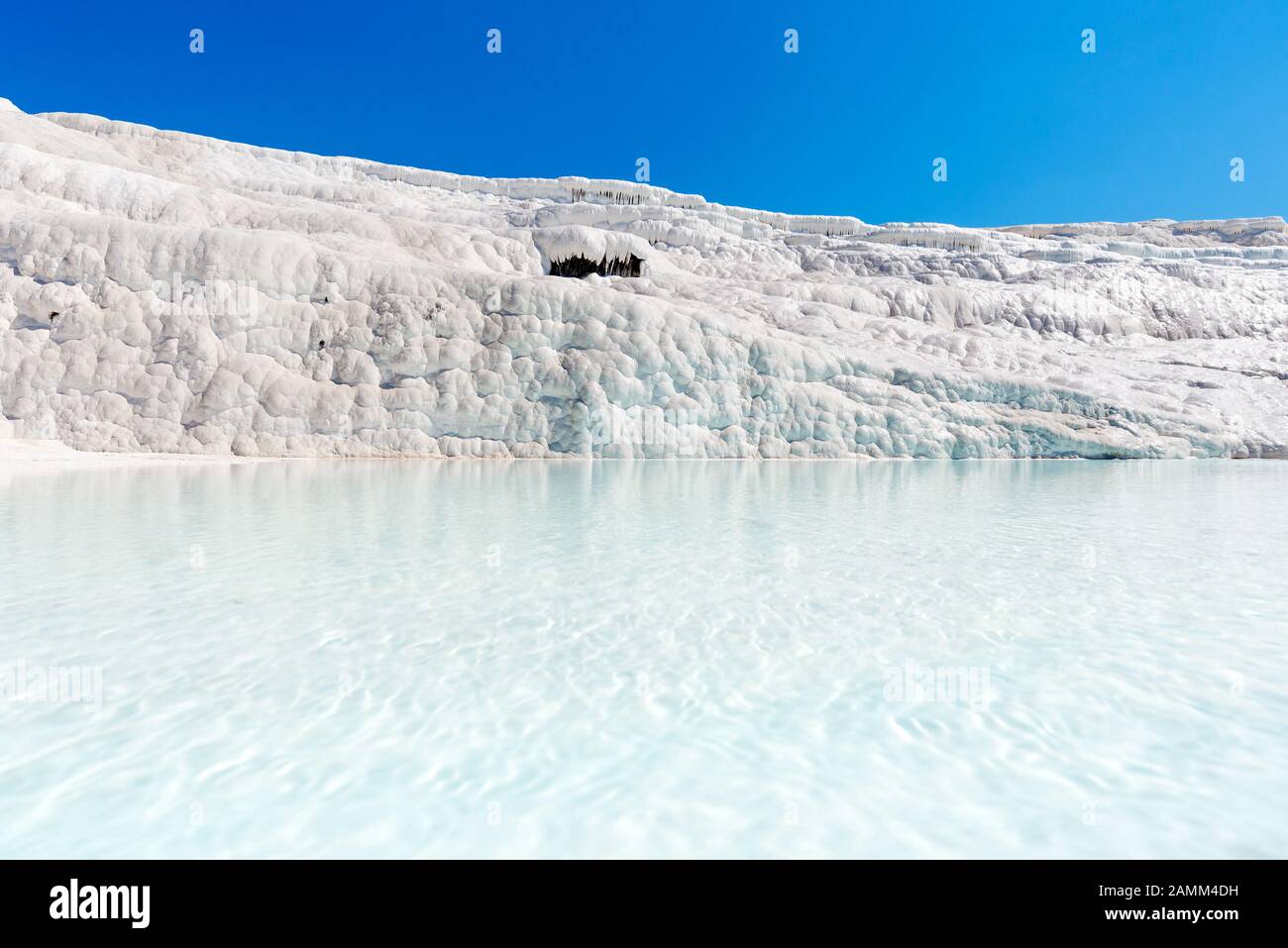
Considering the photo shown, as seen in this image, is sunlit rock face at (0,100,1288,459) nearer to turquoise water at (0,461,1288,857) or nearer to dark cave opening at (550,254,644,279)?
dark cave opening at (550,254,644,279)

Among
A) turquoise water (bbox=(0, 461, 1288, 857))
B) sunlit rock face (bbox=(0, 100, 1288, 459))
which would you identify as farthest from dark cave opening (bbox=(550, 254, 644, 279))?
turquoise water (bbox=(0, 461, 1288, 857))

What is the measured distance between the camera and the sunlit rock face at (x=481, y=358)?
28219mm

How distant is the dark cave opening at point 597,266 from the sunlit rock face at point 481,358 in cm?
13

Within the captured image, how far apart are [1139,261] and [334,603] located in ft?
233

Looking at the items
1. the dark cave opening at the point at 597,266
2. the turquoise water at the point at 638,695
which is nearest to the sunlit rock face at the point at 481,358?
the dark cave opening at the point at 597,266

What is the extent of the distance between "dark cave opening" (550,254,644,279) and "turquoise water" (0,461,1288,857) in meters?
35.8

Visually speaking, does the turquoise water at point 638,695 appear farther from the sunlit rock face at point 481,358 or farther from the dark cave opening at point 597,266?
the dark cave opening at point 597,266

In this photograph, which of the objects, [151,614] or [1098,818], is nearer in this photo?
[1098,818]

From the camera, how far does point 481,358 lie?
30.2m

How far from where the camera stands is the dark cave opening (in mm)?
44219

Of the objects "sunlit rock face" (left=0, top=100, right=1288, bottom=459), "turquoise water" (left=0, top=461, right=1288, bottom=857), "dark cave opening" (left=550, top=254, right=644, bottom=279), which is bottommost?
"turquoise water" (left=0, top=461, right=1288, bottom=857)

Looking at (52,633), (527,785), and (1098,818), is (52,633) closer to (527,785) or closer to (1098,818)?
(527,785)

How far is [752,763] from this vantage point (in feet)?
12.7
